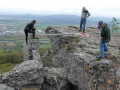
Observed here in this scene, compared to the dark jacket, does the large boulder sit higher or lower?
lower

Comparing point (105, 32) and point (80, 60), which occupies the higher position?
point (105, 32)

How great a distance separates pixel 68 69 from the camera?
9148 millimetres

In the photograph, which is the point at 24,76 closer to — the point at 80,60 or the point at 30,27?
the point at 80,60

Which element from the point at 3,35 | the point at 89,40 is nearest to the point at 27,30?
the point at 89,40

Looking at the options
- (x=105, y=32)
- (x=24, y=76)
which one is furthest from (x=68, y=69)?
(x=105, y=32)

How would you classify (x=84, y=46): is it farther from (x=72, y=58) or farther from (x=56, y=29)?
(x=56, y=29)

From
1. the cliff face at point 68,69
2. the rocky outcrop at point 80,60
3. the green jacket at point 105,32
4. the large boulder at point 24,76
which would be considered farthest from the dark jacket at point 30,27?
the green jacket at point 105,32

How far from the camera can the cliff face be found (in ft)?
21.9

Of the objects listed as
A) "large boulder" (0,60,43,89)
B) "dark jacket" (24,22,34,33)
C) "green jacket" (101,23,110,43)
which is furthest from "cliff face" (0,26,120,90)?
"dark jacket" (24,22,34,33)

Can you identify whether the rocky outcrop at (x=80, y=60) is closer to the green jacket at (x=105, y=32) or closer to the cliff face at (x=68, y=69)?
the cliff face at (x=68, y=69)

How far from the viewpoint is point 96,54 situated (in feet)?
25.4

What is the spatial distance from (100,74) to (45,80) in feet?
13.2

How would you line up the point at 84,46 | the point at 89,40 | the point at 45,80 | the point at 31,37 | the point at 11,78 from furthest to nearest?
the point at 31,37
the point at 89,40
the point at 84,46
the point at 45,80
the point at 11,78

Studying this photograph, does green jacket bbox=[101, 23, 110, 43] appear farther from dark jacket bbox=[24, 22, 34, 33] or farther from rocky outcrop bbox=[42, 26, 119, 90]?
dark jacket bbox=[24, 22, 34, 33]
